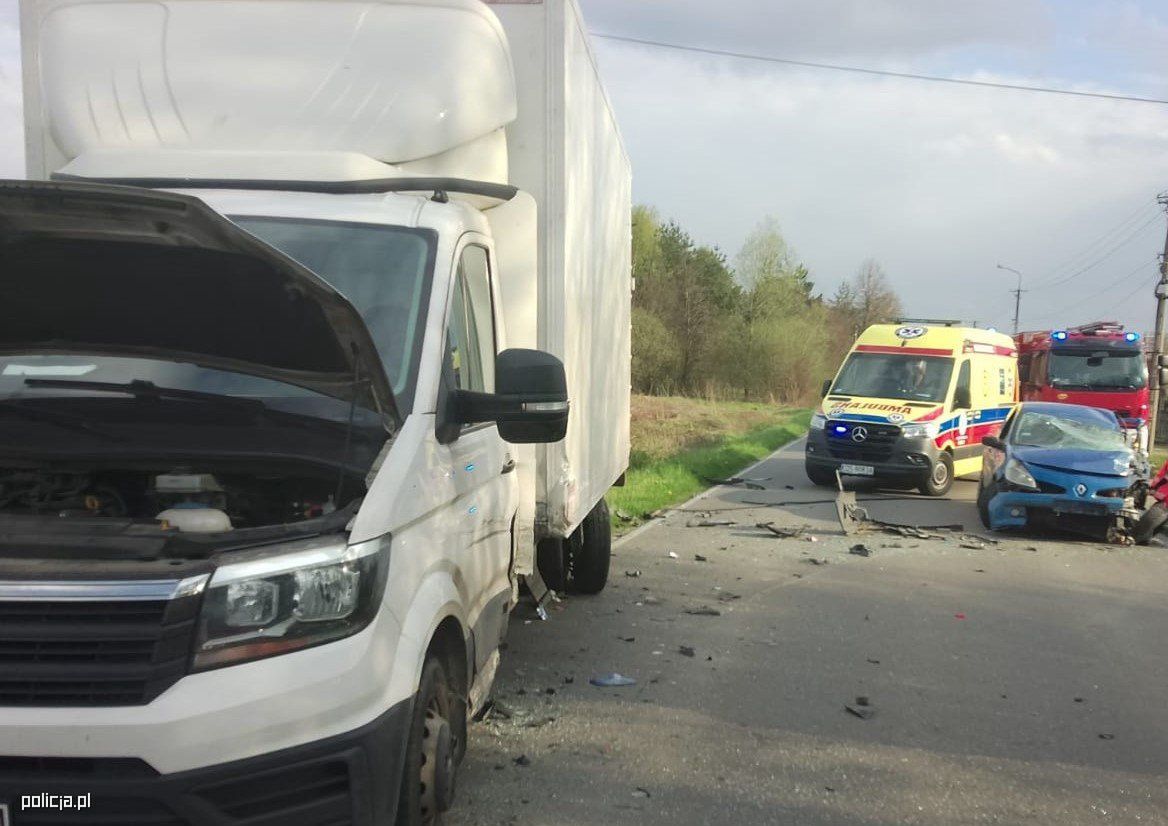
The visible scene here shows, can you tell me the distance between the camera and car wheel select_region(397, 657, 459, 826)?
3.09m

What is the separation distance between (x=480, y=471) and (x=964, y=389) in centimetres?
1382

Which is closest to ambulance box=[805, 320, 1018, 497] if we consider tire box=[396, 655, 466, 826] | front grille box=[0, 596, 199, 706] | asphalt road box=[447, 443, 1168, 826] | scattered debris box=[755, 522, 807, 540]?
scattered debris box=[755, 522, 807, 540]

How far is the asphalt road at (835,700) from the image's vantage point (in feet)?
14.0

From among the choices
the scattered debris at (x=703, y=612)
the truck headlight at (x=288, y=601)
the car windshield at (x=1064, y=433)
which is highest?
the truck headlight at (x=288, y=601)

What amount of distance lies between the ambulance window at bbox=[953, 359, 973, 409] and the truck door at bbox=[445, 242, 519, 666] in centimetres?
1289

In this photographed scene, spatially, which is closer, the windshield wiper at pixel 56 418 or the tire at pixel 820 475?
the windshield wiper at pixel 56 418

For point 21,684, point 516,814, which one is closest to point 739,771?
point 516,814

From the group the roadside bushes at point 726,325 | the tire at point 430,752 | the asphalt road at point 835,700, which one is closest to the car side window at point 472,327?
the tire at point 430,752

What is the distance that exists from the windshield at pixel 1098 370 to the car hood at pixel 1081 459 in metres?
10.6

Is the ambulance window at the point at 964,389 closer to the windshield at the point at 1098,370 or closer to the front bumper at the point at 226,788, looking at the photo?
the windshield at the point at 1098,370

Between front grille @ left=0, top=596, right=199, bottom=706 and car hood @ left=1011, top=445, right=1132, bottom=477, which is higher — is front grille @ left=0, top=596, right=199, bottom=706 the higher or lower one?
the higher one

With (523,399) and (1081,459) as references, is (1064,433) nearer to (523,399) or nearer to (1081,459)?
(1081,459)

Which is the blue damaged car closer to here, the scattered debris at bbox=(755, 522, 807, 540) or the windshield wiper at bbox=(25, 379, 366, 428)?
the scattered debris at bbox=(755, 522, 807, 540)

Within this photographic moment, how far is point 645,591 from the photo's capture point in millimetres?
8320
